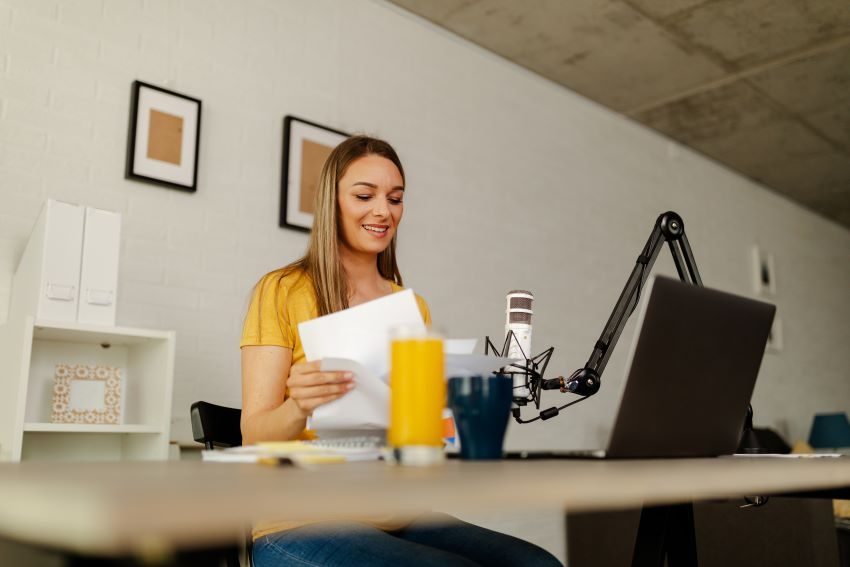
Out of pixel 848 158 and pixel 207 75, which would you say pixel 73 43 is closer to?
pixel 207 75

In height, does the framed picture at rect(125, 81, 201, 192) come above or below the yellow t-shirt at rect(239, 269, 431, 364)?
above

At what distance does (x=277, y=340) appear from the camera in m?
1.51

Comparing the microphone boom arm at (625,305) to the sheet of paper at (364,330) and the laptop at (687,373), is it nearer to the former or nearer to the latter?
the laptop at (687,373)

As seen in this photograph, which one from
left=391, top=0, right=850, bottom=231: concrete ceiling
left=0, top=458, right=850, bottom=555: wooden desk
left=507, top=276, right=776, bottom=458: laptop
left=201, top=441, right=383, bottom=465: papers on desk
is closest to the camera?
left=0, top=458, right=850, bottom=555: wooden desk

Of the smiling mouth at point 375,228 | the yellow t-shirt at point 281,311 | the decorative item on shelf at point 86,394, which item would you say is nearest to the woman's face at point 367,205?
the smiling mouth at point 375,228

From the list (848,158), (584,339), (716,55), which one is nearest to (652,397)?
(584,339)

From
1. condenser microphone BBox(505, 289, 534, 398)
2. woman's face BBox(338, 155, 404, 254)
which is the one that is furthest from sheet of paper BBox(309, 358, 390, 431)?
woman's face BBox(338, 155, 404, 254)

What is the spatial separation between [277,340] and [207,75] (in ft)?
5.54

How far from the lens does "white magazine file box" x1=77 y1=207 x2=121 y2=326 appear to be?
6.86 ft

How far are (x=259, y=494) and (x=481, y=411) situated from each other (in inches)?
17.8

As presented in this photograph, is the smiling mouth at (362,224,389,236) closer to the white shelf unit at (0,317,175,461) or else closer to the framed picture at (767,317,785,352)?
the white shelf unit at (0,317,175,461)

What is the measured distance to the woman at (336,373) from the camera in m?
1.09

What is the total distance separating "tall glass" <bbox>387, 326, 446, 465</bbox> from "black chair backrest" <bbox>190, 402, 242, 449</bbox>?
0.73 m

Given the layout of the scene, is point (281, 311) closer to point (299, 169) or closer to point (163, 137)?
point (163, 137)
